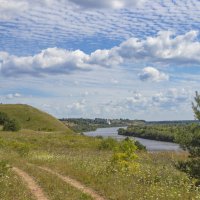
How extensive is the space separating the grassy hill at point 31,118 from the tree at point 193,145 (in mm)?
81242

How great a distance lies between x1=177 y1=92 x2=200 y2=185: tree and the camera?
17.8 m

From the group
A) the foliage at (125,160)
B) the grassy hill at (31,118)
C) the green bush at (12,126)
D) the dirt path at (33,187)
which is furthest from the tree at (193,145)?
the grassy hill at (31,118)

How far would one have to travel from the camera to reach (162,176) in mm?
19844

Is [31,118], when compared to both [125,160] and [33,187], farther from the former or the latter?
[33,187]

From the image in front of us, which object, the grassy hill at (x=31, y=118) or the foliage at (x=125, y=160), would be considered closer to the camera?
the foliage at (x=125, y=160)

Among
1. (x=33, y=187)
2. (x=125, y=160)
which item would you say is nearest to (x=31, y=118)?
(x=125, y=160)

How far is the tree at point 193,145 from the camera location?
58.4ft

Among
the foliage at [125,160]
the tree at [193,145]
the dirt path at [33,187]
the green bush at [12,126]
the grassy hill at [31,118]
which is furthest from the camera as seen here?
the grassy hill at [31,118]

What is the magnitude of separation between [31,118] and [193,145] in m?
93.2

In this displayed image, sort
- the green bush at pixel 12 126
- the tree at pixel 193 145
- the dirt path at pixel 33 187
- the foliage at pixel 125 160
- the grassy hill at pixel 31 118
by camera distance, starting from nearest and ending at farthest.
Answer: the dirt path at pixel 33 187, the tree at pixel 193 145, the foliage at pixel 125 160, the green bush at pixel 12 126, the grassy hill at pixel 31 118

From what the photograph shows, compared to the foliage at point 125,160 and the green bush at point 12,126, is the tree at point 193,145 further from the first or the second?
the green bush at point 12,126

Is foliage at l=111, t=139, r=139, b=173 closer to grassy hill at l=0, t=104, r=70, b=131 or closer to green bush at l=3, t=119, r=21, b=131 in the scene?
green bush at l=3, t=119, r=21, b=131

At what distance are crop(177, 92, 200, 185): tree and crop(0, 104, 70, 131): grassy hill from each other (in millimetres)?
81242

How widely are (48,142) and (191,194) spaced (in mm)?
37279
